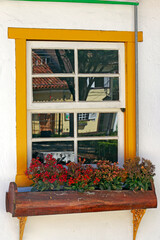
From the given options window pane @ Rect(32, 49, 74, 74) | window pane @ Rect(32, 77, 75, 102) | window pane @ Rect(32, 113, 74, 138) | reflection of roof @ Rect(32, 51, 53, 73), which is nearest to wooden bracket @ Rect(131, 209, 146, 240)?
window pane @ Rect(32, 113, 74, 138)

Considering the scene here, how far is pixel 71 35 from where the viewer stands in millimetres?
3611

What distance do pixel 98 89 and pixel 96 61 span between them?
32 cm

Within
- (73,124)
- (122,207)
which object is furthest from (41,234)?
(73,124)

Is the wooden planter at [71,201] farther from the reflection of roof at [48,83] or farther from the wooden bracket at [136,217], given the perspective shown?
the reflection of roof at [48,83]

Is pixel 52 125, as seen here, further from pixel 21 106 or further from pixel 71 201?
pixel 71 201

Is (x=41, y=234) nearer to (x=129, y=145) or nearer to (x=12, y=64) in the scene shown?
(x=129, y=145)

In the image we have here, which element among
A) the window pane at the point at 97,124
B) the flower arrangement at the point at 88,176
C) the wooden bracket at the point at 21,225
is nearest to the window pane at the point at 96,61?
the window pane at the point at 97,124

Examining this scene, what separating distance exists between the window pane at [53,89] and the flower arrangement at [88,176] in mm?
657

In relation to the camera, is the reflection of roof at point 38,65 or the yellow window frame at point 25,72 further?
the reflection of roof at point 38,65

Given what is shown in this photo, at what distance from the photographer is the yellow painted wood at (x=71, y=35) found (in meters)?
3.52

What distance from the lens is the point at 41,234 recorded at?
357 centimetres

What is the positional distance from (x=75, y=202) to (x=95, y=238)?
710 mm

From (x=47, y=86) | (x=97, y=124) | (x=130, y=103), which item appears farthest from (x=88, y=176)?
(x=47, y=86)

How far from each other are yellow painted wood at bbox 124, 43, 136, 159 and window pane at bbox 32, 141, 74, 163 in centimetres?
64
